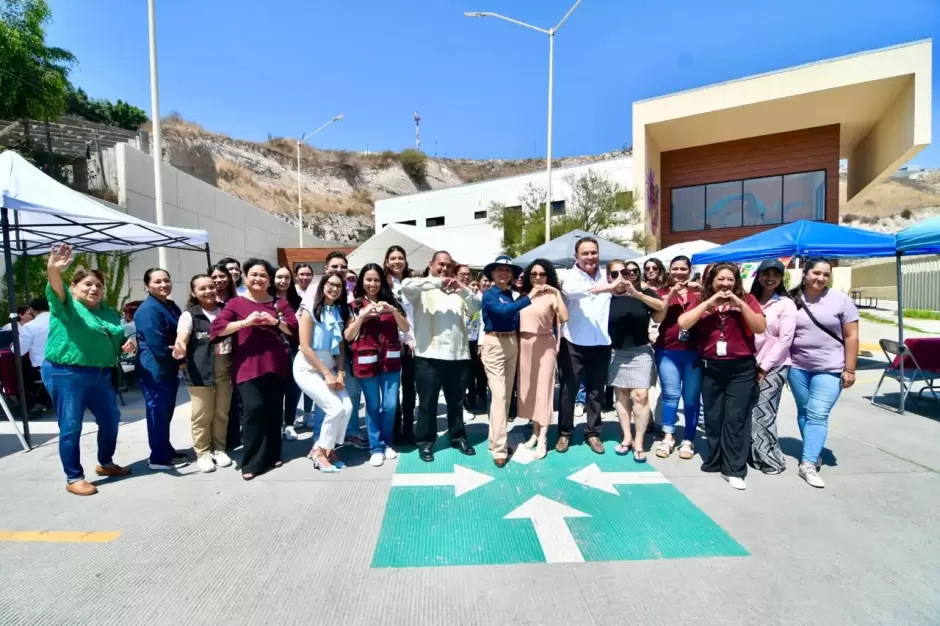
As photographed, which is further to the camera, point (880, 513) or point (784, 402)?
point (784, 402)

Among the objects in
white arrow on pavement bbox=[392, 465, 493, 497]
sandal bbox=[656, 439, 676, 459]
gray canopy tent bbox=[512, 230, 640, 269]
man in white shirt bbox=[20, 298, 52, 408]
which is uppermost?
gray canopy tent bbox=[512, 230, 640, 269]

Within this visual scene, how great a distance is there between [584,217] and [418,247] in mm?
8459

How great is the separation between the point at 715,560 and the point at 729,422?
140 cm

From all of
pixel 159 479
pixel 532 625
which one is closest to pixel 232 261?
pixel 159 479

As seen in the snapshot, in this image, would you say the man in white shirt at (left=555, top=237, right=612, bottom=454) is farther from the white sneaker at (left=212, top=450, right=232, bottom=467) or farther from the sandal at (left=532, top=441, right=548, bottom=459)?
the white sneaker at (left=212, top=450, right=232, bottom=467)

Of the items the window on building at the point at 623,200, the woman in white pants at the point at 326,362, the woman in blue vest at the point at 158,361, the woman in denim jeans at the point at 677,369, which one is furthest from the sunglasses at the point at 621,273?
the window on building at the point at 623,200

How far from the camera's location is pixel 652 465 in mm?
4102

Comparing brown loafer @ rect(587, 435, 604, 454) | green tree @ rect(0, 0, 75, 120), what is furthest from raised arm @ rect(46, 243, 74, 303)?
green tree @ rect(0, 0, 75, 120)

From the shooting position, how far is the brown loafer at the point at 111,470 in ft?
12.6

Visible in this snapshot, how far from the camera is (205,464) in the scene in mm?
3996

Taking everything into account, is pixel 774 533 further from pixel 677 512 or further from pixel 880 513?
pixel 880 513

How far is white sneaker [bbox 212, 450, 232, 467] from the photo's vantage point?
4.09 metres

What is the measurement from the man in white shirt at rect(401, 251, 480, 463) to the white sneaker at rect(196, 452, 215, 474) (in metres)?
1.79

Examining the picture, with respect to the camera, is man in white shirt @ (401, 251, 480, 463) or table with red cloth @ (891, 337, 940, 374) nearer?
man in white shirt @ (401, 251, 480, 463)
